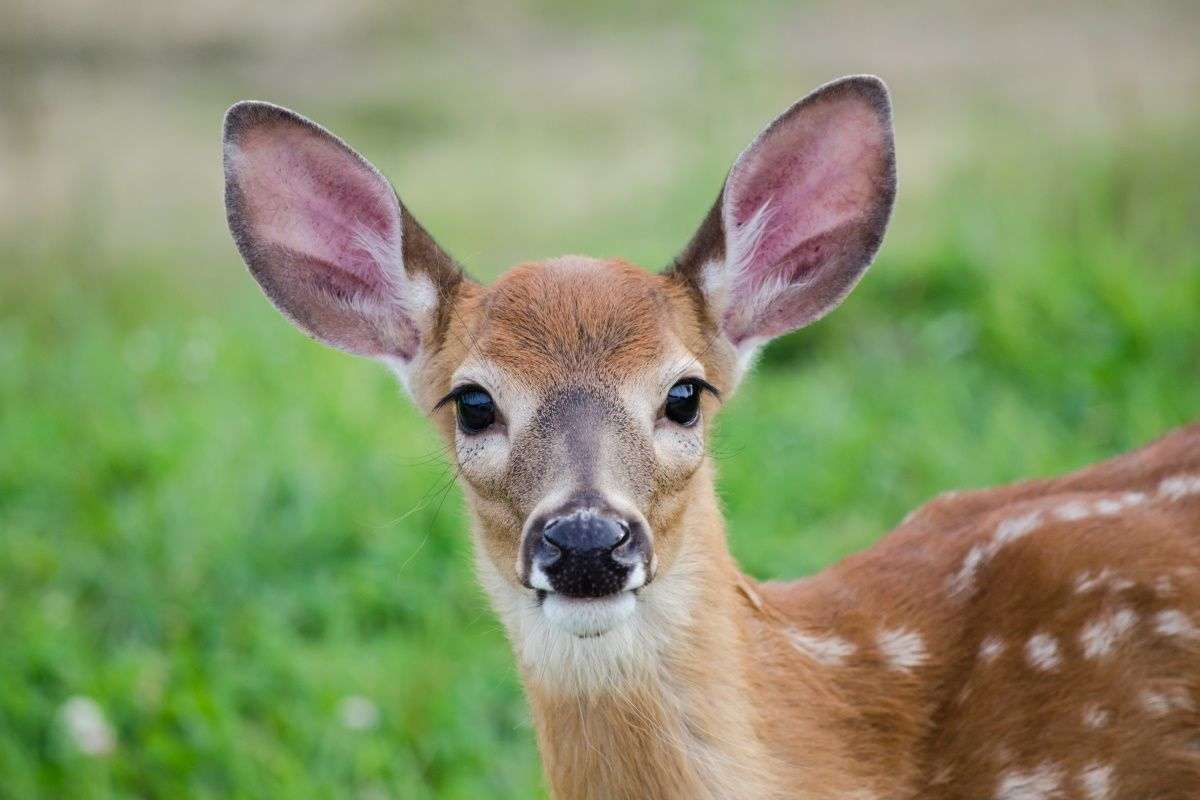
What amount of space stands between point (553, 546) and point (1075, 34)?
587 cm

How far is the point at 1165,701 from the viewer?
2914 mm

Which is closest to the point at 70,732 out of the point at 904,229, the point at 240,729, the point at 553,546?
the point at 240,729

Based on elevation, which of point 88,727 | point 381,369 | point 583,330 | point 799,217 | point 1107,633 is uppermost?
point 381,369

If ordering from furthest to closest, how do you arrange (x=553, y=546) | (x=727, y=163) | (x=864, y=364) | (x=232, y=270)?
(x=232, y=270) → (x=727, y=163) → (x=864, y=364) → (x=553, y=546)

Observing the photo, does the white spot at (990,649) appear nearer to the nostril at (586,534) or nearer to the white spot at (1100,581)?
the white spot at (1100,581)

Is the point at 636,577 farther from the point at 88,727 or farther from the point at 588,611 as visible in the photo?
the point at 88,727

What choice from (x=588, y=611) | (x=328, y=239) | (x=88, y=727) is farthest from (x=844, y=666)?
(x=88, y=727)

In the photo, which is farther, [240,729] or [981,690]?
[240,729]

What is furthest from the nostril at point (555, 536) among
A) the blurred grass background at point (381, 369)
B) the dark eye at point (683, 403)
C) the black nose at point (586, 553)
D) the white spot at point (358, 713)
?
the white spot at point (358, 713)

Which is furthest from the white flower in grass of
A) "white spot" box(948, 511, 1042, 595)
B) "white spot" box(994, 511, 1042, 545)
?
→ "white spot" box(994, 511, 1042, 545)

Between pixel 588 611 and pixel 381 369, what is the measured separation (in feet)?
11.6

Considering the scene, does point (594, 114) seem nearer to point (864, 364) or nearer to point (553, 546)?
point (864, 364)

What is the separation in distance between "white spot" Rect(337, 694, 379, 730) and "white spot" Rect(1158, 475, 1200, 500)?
2125 millimetres

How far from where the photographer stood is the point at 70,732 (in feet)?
13.7
